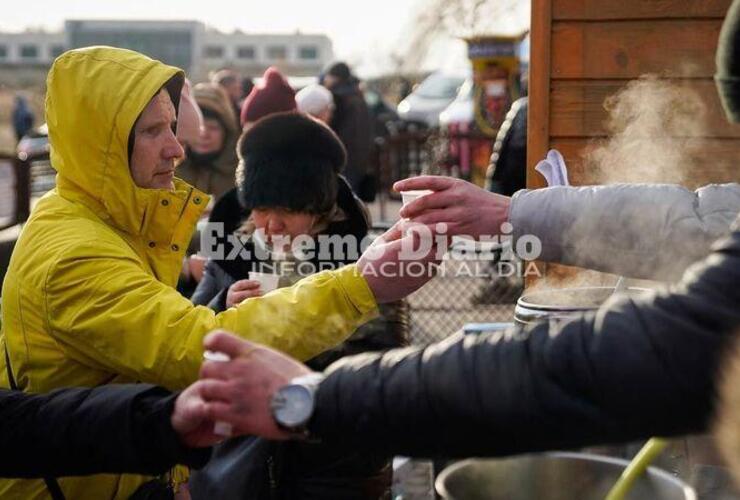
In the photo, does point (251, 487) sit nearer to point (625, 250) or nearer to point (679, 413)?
point (625, 250)

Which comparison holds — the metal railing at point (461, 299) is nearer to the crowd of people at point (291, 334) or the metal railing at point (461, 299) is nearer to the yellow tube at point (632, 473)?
the crowd of people at point (291, 334)

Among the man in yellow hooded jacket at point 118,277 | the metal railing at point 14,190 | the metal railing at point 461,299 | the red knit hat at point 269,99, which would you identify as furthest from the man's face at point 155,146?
the metal railing at point 14,190

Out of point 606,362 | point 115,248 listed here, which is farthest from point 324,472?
point 606,362

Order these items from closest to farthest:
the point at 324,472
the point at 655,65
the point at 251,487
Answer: the point at 251,487 < the point at 324,472 < the point at 655,65

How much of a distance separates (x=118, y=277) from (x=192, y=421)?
484 millimetres

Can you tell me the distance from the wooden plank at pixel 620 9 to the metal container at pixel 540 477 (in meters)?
2.45

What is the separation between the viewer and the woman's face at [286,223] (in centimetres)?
387

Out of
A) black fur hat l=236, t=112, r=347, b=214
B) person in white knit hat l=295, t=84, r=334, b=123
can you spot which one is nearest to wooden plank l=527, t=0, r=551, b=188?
black fur hat l=236, t=112, r=347, b=214

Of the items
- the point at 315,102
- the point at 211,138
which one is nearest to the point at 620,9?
the point at 211,138

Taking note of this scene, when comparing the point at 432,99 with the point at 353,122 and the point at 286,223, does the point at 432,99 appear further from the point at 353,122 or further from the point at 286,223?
the point at 286,223

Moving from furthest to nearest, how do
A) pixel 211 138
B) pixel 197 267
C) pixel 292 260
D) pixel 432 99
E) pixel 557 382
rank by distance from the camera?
pixel 432 99
pixel 211 138
pixel 197 267
pixel 292 260
pixel 557 382

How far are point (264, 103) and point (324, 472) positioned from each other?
8.78 ft

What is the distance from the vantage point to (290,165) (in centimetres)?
396

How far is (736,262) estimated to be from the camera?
5.38 feet
